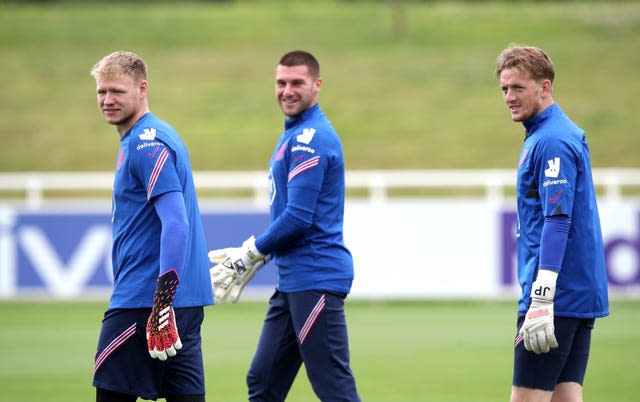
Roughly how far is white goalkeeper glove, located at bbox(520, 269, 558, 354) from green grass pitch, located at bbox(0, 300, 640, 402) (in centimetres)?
361

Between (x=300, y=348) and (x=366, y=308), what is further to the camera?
(x=366, y=308)

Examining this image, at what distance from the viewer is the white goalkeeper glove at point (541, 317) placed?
566 centimetres

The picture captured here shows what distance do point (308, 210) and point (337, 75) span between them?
33147 millimetres

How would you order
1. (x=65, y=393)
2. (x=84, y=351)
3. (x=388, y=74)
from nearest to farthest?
(x=65, y=393) < (x=84, y=351) < (x=388, y=74)

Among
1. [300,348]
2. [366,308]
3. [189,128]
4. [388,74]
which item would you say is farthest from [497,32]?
[300,348]

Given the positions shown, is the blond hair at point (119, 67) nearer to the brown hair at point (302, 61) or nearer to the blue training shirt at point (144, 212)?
the blue training shirt at point (144, 212)

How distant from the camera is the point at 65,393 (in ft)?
31.3

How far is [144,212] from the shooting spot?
5.77m

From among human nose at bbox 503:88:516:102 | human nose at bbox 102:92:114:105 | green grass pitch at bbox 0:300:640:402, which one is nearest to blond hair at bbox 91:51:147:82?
human nose at bbox 102:92:114:105

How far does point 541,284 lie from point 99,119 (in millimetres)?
31207

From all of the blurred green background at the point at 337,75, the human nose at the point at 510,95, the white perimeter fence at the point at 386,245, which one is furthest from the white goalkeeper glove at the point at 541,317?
the blurred green background at the point at 337,75

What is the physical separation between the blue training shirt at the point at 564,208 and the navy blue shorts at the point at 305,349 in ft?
3.71

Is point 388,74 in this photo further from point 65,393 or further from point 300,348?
point 300,348

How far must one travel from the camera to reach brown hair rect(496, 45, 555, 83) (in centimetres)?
594
